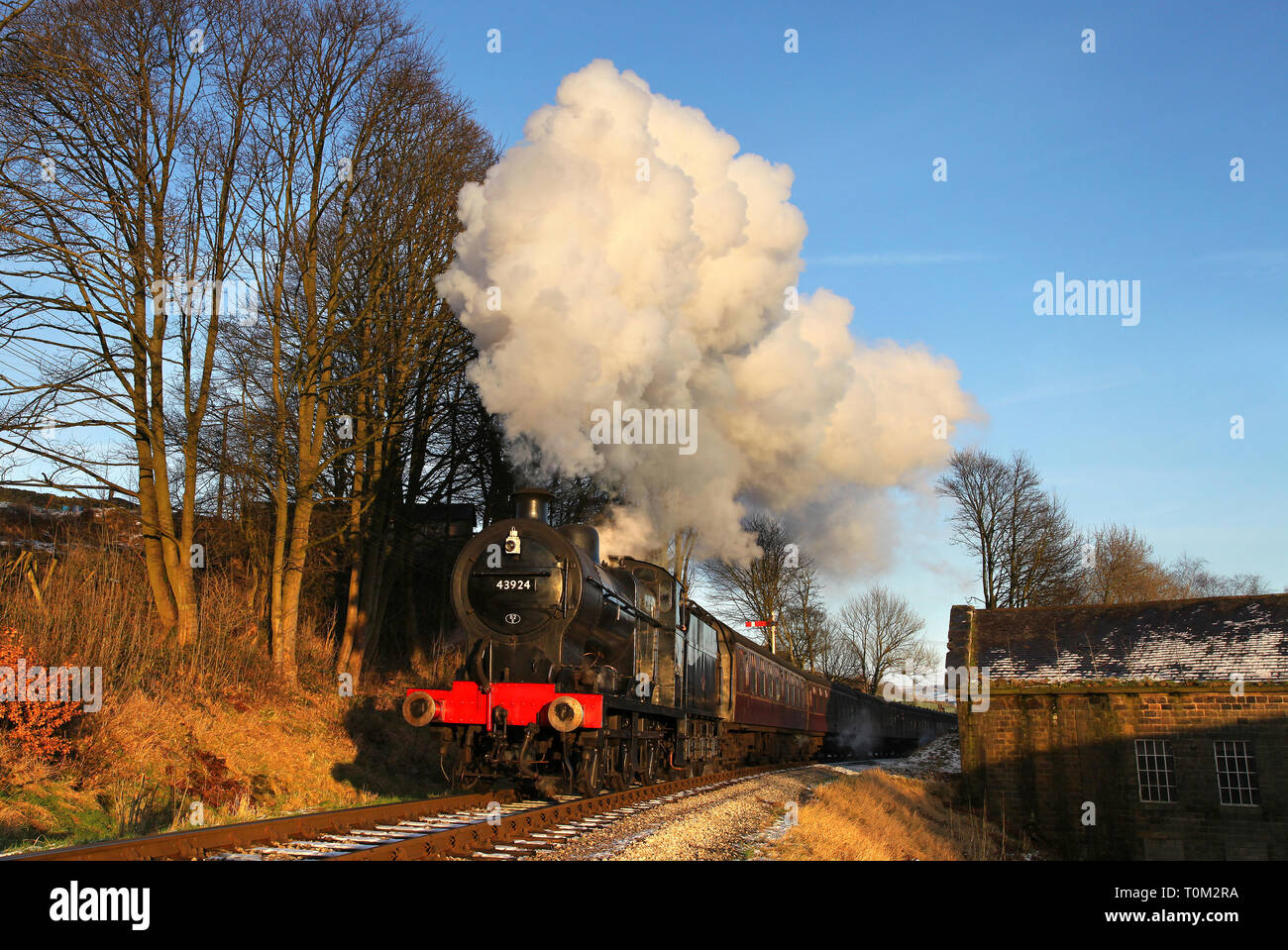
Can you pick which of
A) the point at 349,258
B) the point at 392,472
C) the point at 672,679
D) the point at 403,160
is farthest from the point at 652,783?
the point at 403,160

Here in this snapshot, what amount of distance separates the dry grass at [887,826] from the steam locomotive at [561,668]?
2279 millimetres

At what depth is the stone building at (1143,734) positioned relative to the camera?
1808 centimetres

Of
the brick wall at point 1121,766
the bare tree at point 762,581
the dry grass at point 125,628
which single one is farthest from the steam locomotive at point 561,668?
the bare tree at point 762,581

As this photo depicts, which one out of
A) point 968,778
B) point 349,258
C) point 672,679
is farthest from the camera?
point 968,778

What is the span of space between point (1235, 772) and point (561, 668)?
15.3 metres

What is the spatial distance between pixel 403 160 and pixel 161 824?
13.2 meters

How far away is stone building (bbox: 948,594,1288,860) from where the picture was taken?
18.1 metres

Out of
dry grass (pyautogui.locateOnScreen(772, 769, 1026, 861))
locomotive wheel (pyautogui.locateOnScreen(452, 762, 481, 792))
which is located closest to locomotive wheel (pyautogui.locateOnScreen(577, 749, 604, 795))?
locomotive wheel (pyautogui.locateOnScreen(452, 762, 481, 792))

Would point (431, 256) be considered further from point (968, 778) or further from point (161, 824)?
point (968, 778)

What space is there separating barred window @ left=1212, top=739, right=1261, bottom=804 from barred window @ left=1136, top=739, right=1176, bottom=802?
81cm

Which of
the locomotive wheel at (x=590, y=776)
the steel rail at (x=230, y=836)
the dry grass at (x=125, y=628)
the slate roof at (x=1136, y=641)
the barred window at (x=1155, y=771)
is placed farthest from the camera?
the slate roof at (x=1136, y=641)

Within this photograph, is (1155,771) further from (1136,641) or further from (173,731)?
(173,731)

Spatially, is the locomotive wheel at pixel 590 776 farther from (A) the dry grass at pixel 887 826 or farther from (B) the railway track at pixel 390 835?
(A) the dry grass at pixel 887 826
